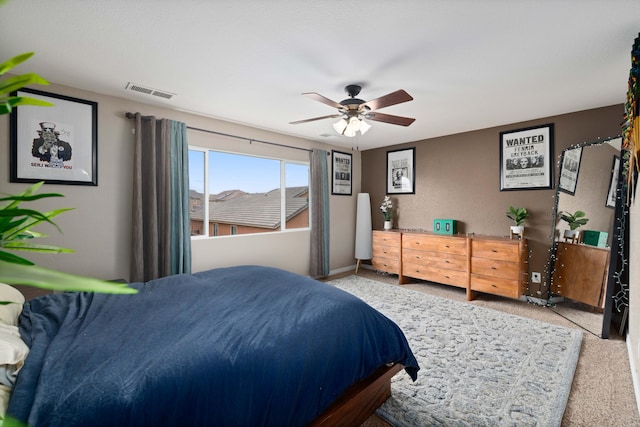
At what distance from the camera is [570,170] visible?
344cm

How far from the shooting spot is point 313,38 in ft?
6.57

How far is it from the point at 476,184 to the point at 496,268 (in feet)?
4.12

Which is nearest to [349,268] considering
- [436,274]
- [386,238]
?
[386,238]

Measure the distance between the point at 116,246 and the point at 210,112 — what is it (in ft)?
5.84

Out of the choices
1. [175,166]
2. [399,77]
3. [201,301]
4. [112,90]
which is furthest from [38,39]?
[399,77]

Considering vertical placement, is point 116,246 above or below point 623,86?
below

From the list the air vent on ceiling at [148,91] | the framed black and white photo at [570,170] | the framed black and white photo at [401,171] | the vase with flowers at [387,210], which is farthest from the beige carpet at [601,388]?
the air vent on ceiling at [148,91]

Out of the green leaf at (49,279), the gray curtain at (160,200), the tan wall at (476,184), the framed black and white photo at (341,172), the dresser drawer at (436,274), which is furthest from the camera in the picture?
the framed black and white photo at (341,172)

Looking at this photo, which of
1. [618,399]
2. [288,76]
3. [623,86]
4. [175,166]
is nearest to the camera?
[618,399]

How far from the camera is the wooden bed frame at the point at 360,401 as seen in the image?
158 centimetres

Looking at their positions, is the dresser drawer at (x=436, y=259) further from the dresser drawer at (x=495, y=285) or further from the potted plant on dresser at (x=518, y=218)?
the potted plant on dresser at (x=518, y=218)

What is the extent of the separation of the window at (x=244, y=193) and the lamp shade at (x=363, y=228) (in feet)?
3.17

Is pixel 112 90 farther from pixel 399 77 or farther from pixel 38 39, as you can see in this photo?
pixel 399 77

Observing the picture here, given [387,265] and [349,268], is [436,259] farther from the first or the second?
[349,268]
